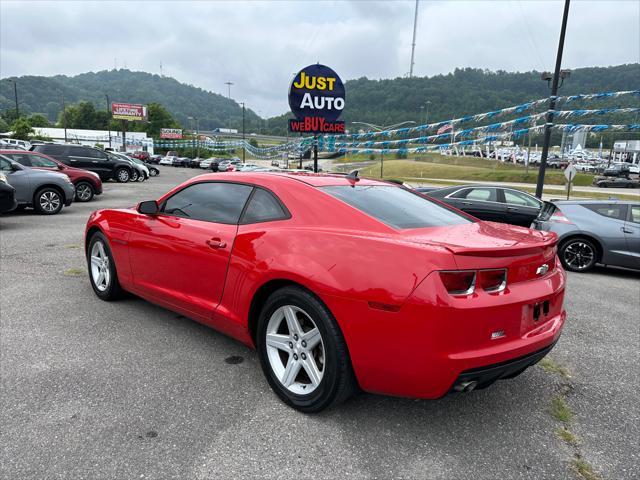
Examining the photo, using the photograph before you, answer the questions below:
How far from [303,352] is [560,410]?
66.0 inches

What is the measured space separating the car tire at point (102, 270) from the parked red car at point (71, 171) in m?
9.54

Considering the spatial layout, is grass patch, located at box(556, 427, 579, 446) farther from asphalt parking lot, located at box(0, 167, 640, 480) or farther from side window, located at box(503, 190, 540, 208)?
side window, located at box(503, 190, 540, 208)

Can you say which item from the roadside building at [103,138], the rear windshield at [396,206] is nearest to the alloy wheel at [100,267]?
the rear windshield at [396,206]

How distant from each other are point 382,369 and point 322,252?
28.3 inches

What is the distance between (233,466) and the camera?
2293 mm

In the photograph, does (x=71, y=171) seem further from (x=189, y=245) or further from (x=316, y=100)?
(x=189, y=245)

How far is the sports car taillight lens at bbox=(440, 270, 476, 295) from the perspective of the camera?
7.49 ft

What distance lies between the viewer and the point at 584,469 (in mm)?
2344

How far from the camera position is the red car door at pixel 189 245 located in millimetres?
3291

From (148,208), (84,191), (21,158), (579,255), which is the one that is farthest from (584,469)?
(84,191)

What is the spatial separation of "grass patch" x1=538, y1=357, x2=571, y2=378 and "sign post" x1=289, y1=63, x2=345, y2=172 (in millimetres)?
6994

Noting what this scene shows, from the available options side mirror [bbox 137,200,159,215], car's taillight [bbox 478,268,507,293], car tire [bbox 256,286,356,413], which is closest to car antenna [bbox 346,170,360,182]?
car tire [bbox 256,286,356,413]

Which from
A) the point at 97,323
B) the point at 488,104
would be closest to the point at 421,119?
the point at 488,104

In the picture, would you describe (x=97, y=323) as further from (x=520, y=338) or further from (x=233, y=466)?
(x=520, y=338)
